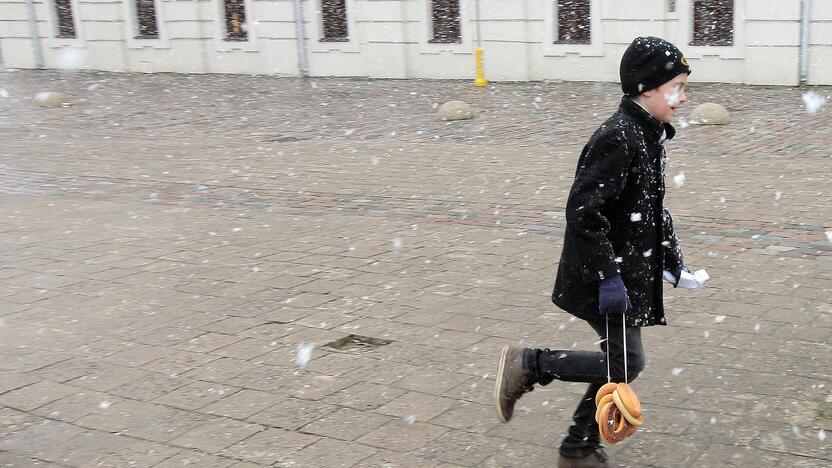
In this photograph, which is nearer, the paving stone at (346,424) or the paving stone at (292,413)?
the paving stone at (346,424)

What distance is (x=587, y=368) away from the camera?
4000mm

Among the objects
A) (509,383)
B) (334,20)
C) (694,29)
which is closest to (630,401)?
(509,383)

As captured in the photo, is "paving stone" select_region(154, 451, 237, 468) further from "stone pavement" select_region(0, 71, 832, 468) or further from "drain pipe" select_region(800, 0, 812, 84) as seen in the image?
"drain pipe" select_region(800, 0, 812, 84)

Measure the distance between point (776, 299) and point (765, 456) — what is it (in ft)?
7.63

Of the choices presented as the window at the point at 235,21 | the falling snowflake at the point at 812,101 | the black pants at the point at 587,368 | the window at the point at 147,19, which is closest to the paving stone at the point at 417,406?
the black pants at the point at 587,368

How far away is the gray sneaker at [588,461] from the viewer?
4.03 meters

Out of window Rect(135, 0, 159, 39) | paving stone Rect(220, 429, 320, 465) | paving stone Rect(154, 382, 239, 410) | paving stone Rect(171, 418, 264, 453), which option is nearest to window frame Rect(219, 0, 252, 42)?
window Rect(135, 0, 159, 39)

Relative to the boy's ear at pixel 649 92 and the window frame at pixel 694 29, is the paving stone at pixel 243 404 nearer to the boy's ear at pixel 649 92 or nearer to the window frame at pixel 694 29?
the boy's ear at pixel 649 92

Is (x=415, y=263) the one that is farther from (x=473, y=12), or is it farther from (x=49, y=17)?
(x=49, y=17)

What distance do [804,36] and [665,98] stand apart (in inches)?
573

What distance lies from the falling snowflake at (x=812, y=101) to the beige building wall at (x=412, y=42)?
123 cm

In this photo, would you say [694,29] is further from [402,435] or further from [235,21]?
[402,435]

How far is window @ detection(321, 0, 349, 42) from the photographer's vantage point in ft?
74.2

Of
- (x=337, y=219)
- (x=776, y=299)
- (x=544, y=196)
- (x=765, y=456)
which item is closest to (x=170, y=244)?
(x=337, y=219)
